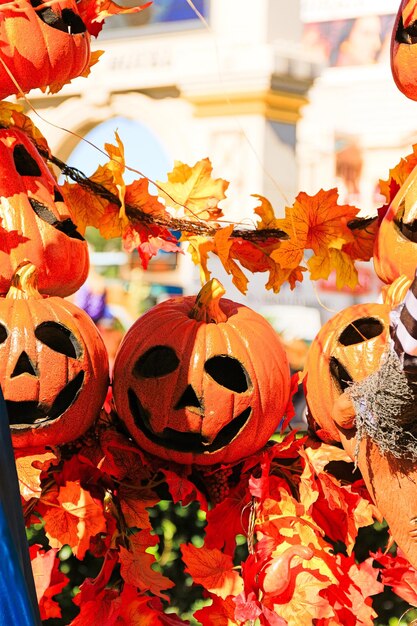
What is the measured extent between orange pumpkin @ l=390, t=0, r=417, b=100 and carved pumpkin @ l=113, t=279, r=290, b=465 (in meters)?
0.69

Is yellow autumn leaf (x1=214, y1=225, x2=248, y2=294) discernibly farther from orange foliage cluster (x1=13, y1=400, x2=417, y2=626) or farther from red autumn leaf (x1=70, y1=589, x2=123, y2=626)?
red autumn leaf (x1=70, y1=589, x2=123, y2=626)

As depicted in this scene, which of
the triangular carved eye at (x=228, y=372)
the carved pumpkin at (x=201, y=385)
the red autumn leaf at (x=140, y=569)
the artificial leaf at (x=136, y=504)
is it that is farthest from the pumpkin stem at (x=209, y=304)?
the red autumn leaf at (x=140, y=569)

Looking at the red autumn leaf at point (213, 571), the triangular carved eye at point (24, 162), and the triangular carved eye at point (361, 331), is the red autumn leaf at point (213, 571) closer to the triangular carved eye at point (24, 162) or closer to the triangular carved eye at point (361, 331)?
the triangular carved eye at point (361, 331)

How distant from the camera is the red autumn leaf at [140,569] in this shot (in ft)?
7.88

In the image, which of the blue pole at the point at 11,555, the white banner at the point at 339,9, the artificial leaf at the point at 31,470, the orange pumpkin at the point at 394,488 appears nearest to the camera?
the blue pole at the point at 11,555

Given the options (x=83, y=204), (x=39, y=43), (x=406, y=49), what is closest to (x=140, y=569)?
(x=83, y=204)

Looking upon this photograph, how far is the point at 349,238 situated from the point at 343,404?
61 cm

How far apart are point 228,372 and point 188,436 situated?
19 cm

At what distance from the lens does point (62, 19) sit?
8.34 feet

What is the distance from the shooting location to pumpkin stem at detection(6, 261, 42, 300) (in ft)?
7.94

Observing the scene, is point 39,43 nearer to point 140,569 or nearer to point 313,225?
point 313,225

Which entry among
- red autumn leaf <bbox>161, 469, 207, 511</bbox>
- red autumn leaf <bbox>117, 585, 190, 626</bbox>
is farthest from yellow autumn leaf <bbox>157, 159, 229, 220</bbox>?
red autumn leaf <bbox>117, 585, 190, 626</bbox>

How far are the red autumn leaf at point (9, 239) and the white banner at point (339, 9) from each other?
7.95 meters

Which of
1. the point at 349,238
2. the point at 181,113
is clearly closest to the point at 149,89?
the point at 181,113
